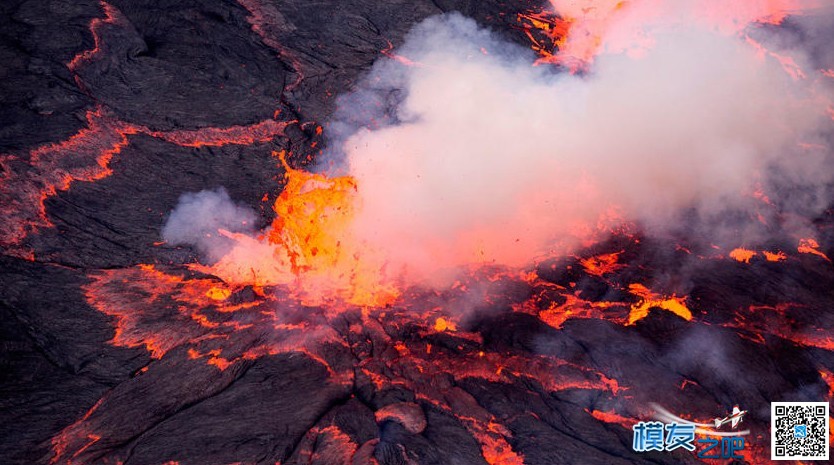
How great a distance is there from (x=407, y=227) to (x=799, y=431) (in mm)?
5060

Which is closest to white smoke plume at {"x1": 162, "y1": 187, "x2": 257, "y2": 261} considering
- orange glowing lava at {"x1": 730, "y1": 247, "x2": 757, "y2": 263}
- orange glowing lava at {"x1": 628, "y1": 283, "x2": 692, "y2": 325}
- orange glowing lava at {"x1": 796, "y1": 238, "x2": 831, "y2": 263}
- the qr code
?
orange glowing lava at {"x1": 628, "y1": 283, "x2": 692, "y2": 325}

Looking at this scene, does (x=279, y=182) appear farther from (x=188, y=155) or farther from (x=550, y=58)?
(x=550, y=58)

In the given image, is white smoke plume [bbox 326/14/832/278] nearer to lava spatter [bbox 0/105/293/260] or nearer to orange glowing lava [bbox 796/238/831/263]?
orange glowing lava [bbox 796/238/831/263]

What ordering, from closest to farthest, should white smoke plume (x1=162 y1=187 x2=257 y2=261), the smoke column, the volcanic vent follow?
the volcanic vent → white smoke plume (x1=162 y1=187 x2=257 y2=261) → the smoke column

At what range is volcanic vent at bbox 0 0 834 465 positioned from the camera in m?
4.98

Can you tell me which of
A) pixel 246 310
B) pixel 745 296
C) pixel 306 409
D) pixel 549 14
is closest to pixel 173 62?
pixel 246 310

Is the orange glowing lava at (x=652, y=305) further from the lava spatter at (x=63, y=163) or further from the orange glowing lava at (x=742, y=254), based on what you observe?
the lava spatter at (x=63, y=163)

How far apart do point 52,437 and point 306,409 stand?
2271mm

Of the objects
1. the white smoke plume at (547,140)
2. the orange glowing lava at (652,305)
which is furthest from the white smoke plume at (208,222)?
the orange glowing lava at (652,305)

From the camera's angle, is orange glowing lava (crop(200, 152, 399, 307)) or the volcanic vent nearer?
the volcanic vent

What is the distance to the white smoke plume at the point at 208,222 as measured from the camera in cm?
631

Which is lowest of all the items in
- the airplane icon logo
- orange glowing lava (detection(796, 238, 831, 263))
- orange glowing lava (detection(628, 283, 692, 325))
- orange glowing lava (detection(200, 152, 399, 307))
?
orange glowing lava (detection(200, 152, 399, 307))

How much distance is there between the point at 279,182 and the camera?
275 inches

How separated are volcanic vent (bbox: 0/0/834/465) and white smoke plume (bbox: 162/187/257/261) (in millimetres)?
29
